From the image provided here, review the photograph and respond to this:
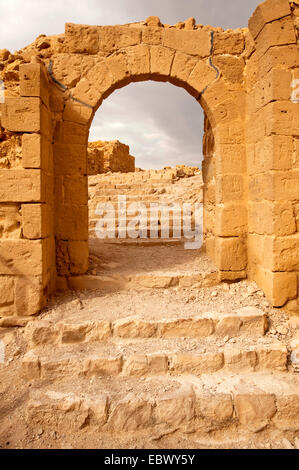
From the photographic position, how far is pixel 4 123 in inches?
123

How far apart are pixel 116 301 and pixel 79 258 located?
78 cm

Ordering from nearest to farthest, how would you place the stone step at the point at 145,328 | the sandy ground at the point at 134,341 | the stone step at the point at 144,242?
the sandy ground at the point at 134,341 < the stone step at the point at 145,328 < the stone step at the point at 144,242

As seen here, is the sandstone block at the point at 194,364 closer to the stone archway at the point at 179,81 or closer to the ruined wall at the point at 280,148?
the ruined wall at the point at 280,148

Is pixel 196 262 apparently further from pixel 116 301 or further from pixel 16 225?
pixel 16 225

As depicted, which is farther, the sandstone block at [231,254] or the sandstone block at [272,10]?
A: the sandstone block at [231,254]

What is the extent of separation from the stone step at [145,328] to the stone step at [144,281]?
0.73 metres

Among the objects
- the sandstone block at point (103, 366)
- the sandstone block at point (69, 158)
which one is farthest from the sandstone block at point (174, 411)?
the sandstone block at point (69, 158)

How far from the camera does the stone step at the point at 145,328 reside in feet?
9.46

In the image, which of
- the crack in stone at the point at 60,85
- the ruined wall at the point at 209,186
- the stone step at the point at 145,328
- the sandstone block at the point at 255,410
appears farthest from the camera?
the ruined wall at the point at 209,186

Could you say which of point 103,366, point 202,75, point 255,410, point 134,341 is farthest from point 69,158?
point 255,410

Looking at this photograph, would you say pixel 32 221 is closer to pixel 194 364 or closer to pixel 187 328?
pixel 187 328

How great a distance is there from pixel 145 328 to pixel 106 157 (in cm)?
1512

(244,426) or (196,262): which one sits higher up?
(196,262)
